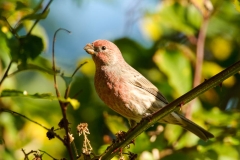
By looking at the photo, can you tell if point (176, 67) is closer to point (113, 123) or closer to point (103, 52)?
point (103, 52)

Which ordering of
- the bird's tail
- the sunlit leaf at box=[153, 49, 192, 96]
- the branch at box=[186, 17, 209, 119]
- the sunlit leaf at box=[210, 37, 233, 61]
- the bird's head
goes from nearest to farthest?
the bird's tail < the branch at box=[186, 17, 209, 119] < the sunlit leaf at box=[153, 49, 192, 96] < the bird's head < the sunlit leaf at box=[210, 37, 233, 61]

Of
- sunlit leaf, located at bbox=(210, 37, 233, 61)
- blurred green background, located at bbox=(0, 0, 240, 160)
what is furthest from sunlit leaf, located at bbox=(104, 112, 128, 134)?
sunlit leaf, located at bbox=(210, 37, 233, 61)

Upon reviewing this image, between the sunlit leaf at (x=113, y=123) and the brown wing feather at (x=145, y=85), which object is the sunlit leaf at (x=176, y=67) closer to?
the brown wing feather at (x=145, y=85)

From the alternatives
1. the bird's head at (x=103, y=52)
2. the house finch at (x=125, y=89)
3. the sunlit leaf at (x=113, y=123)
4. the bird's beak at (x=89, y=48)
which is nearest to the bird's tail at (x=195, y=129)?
the house finch at (x=125, y=89)

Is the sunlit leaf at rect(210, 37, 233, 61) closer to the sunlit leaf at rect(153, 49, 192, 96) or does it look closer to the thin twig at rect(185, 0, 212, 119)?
the thin twig at rect(185, 0, 212, 119)

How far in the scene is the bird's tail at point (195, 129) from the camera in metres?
4.66

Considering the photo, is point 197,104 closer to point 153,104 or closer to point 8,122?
point 153,104

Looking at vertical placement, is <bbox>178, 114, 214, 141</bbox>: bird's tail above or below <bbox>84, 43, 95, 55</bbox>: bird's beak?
below

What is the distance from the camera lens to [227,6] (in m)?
5.95

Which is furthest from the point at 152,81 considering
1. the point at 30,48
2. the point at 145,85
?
the point at 30,48

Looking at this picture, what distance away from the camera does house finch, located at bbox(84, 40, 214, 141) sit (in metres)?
5.00

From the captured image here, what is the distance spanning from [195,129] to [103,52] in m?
1.45

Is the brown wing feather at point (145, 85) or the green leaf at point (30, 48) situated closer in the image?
the green leaf at point (30, 48)

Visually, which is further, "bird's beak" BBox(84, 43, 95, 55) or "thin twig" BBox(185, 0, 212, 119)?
"bird's beak" BBox(84, 43, 95, 55)
